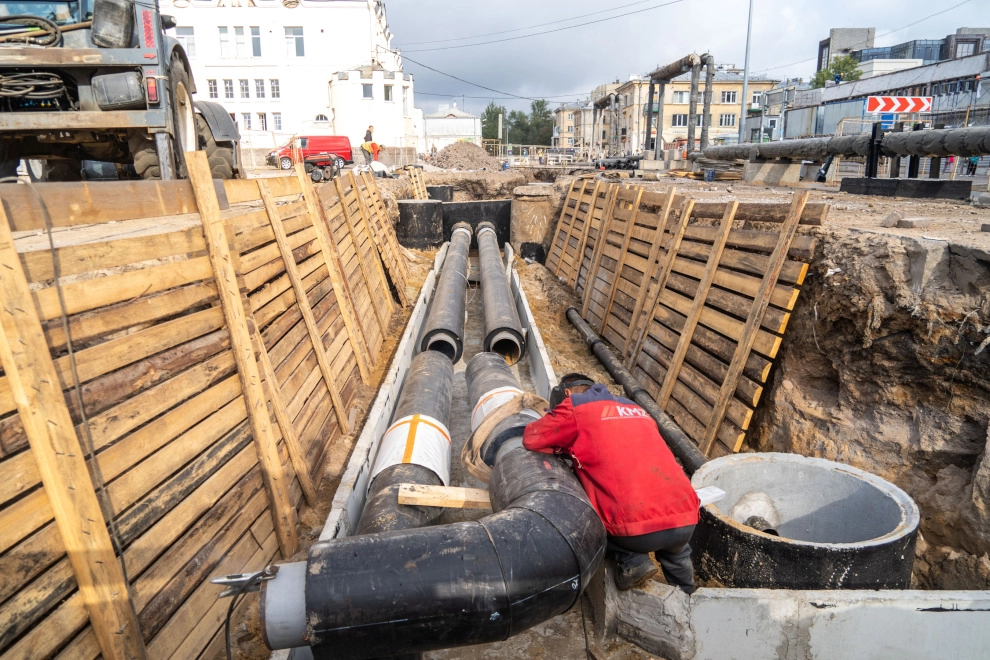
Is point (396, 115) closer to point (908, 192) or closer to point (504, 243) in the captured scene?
point (504, 243)

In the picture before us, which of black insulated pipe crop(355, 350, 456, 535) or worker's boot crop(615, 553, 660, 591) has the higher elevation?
black insulated pipe crop(355, 350, 456, 535)

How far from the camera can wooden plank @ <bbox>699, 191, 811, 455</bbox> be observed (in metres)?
5.16

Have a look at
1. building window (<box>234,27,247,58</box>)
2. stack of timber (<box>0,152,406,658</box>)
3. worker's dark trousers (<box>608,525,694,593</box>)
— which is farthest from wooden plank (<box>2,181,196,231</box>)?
building window (<box>234,27,247,58</box>)

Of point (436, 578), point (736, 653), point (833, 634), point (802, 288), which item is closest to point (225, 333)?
point (436, 578)

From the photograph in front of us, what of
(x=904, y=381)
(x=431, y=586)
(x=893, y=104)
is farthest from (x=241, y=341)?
(x=893, y=104)

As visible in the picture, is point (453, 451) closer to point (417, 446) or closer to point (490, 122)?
point (417, 446)

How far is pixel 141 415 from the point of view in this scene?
2.77 m

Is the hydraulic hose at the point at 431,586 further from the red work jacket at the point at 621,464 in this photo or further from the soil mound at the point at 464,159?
the soil mound at the point at 464,159

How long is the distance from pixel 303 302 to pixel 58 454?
2802 mm

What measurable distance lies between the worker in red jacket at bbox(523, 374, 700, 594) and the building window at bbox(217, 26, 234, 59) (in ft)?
146

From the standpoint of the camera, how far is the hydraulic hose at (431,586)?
244 cm

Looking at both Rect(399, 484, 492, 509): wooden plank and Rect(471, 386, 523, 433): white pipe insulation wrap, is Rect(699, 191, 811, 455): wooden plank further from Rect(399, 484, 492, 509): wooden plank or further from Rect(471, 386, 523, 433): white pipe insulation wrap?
Rect(399, 484, 492, 509): wooden plank

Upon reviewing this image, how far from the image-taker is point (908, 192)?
32.4 feet

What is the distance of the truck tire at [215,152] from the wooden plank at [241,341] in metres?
4.60
